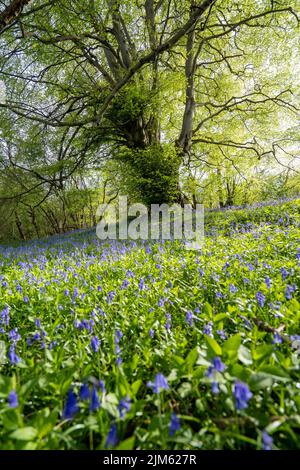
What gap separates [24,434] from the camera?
972mm

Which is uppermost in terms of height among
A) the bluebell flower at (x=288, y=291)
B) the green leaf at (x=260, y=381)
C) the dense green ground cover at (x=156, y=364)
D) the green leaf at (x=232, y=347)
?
the bluebell flower at (x=288, y=291)

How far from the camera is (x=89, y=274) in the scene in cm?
Answer: 369

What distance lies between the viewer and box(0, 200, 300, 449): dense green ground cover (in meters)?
1.07

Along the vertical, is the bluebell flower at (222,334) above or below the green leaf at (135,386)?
above

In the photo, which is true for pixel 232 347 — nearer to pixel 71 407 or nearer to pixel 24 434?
pixel 71 407

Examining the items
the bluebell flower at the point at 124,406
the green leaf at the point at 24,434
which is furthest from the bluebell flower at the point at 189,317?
the green leaf at the point at 24,434

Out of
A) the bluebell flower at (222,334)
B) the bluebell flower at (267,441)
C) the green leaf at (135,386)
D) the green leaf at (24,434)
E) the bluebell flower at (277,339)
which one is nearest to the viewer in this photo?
the bluebell flower at (267,441)

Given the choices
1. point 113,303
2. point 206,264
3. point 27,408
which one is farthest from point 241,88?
point 27,408

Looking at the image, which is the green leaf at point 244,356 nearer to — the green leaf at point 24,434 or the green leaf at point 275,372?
the green leaf at point 275,372

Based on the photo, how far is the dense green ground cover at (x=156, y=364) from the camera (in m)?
1.07

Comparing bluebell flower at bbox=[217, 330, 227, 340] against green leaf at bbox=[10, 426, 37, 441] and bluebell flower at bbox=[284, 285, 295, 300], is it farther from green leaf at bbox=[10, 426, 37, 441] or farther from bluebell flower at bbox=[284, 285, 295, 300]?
green leaf at bbox=[10, 426, 37, 441]

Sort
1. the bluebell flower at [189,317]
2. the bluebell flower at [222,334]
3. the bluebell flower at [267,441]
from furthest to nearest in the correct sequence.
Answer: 1. the bluebell flower at [189,317]
2. the bluebell flower at [222,334]
3. the bluebell flower at [267,441]

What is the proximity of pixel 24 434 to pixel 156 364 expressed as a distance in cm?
77

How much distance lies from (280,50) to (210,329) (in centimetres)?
1767
